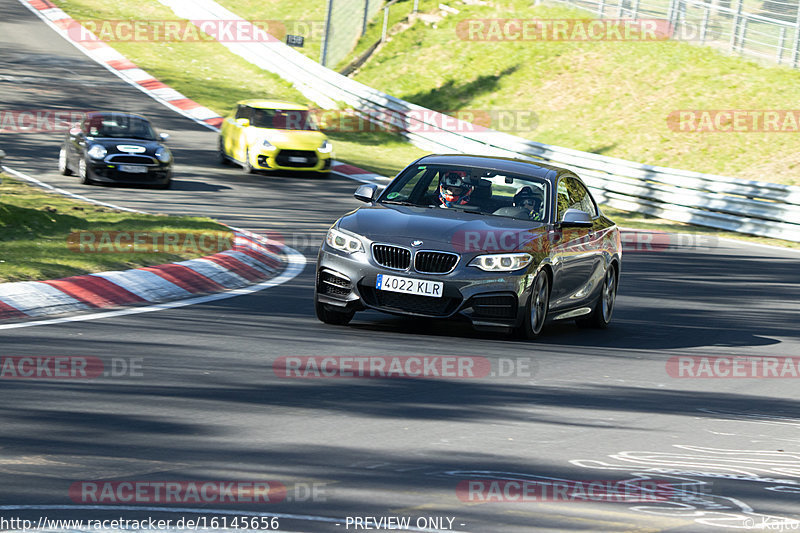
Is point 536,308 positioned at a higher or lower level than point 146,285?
higher

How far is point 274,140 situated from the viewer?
26312mm

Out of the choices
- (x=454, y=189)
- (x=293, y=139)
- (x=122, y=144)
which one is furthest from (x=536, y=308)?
(x=293, y=139)

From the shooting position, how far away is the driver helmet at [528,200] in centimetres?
1137

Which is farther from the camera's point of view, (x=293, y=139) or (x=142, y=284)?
(x=293, y=139)

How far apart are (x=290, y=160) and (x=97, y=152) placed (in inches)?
191

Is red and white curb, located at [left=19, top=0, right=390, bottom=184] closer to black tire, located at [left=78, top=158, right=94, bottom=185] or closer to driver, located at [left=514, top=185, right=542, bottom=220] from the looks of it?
black tire, located at [left=78, top=158, right=94, bottom=185]

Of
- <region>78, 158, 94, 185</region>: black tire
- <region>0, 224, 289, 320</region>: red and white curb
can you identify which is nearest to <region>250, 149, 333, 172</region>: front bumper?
<region>78, 158, 94, 185</region>: black tire

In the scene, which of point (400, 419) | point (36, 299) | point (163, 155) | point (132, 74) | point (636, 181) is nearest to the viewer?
point (400, 419)

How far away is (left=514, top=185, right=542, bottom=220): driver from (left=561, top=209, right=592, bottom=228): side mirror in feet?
0.92

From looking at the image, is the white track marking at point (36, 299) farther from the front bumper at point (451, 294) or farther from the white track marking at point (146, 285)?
the front bumper at point (451, 294)

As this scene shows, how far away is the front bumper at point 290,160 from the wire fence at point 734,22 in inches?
572

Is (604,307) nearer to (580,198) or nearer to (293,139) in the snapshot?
(580,198)

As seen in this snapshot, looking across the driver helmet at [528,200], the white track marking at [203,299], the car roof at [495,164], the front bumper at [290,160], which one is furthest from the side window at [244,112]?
the driver helmet at [528,200]

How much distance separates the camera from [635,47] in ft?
127
